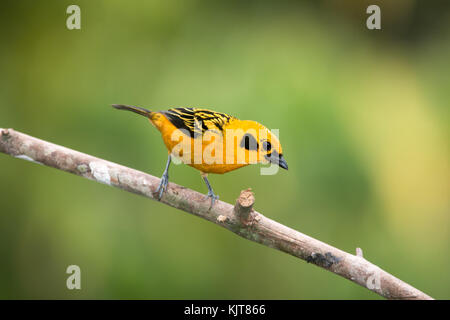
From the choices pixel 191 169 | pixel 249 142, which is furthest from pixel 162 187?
pixel 191 169

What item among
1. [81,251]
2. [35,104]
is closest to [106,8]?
[35,104]

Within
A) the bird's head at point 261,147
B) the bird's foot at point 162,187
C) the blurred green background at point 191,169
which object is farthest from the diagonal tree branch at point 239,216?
the blurred green background at point 191,169

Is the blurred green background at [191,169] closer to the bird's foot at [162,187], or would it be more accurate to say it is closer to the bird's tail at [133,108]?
the bird's tail at [133,108]

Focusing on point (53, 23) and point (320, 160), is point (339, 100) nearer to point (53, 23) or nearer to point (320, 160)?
point (320, 160)

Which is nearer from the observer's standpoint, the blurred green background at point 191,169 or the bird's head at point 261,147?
the bird's head at point 261,147

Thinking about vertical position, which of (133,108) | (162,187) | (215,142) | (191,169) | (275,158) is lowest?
(162,187)

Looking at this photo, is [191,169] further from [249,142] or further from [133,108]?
[249,142]
